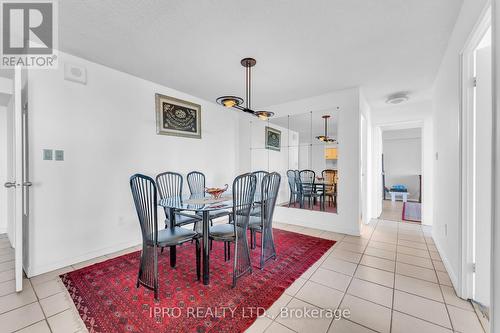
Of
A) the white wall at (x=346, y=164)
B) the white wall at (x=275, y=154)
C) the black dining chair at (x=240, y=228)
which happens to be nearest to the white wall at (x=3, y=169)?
the black dining chair at (x=240, y=228)

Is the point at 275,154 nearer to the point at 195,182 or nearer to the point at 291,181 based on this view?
the point at 291,181

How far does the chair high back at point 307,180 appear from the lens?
4.20 metres

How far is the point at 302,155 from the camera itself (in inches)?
171

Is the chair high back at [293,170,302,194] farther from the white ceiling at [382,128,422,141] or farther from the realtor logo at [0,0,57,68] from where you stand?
the white ceiling at [382,128,422,141]

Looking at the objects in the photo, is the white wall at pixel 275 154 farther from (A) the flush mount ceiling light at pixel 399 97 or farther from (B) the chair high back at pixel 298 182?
(A) the flush mount ceiling light at pixel 399 97

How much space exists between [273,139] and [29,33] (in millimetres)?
3779

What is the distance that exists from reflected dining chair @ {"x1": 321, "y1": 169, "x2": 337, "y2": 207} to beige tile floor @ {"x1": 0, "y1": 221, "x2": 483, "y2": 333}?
46.5 inches

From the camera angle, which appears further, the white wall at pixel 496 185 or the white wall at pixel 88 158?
the white wall at pixel 88 158

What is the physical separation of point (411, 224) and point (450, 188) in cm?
254

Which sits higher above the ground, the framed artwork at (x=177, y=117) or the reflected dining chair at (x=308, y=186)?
the framed artwork at (x=177, y=117)

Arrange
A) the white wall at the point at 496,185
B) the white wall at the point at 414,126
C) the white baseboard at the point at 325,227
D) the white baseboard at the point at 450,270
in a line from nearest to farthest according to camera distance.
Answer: the white wall at the point at 496,185 → the white baseboard at the point at 450,270 → the white baseboard at the point at 325,227 → the white wall at the point at 414,126

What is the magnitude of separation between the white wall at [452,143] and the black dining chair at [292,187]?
218 cm

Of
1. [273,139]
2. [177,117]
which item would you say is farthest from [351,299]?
[177,117]

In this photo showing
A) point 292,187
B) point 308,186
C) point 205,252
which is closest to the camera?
point 205,252
